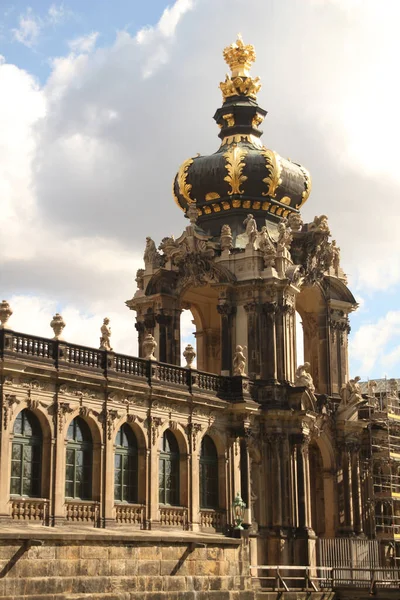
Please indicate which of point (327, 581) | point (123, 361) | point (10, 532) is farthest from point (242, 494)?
point (10, 532)

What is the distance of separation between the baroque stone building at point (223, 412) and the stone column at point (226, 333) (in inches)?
4.7

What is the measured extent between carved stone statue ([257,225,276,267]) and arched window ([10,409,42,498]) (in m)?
16.8

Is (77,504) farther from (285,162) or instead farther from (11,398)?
(285,162)

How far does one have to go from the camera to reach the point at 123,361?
4722 centimetres

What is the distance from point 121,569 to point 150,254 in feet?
77.4

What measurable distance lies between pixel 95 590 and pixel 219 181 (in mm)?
26872

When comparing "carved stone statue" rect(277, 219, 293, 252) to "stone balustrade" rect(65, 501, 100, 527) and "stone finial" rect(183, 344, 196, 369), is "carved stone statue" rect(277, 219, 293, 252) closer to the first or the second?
"stone finial" rect(183, 344, 196, 369)

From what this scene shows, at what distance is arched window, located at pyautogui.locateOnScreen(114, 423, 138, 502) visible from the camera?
46.2m

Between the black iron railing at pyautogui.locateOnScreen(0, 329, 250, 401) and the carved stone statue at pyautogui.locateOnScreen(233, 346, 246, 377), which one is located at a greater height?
the carved stone statue at pyautogui.locateOnScreen(233, 346, 246, 377)

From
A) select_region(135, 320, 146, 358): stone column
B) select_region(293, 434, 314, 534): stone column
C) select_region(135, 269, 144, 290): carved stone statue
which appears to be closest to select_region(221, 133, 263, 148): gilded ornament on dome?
select_region(135, 269, 144, 290): carved stone statue

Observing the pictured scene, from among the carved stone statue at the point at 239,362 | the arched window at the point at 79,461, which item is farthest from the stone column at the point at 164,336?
the arched window at the point at 79,461

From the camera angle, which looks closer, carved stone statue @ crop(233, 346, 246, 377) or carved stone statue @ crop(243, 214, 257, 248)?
carved stone statue @ crop(233, 346, 246, 377)

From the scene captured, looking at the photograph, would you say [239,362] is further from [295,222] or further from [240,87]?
[240,87]

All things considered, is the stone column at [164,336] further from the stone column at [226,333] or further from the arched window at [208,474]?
the arched window at [208,474]
